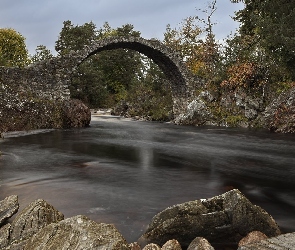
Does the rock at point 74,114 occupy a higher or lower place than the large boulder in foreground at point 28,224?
higher

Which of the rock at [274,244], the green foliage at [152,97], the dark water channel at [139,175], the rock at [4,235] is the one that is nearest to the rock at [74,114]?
the dark water channel at [139,175]

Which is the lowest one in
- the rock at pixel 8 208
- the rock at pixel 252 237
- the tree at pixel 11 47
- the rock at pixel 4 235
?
the rock at pixel 4 235

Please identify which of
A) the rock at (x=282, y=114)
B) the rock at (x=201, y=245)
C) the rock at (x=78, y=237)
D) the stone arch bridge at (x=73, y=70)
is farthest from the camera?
the stone arch bridge at (x=73, y=70)

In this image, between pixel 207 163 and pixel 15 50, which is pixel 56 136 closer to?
pixel 207 163

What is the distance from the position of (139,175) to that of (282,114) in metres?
14.0

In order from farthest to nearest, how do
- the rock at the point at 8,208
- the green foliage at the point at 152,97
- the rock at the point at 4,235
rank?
the green foliage at the point at 152,97 < the rock at the point at 8,208 < the rock at the point at 4,235

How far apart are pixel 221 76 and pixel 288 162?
15.3 metres

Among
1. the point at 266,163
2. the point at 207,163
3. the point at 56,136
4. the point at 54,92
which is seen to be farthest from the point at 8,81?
the point at 266,163

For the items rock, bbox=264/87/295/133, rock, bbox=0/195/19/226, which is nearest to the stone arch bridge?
rock, bbox=264/87/295/133

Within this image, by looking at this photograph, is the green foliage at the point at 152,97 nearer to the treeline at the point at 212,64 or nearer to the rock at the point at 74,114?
the treeline at the point at 212,64

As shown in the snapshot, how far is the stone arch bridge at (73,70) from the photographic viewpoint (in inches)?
836

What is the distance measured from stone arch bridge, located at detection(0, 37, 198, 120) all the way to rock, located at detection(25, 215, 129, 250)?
18.2 m

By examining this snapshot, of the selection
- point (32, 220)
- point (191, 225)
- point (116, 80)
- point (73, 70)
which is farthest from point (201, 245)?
point (116, 80)

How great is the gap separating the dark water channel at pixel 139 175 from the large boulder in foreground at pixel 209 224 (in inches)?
18.8
